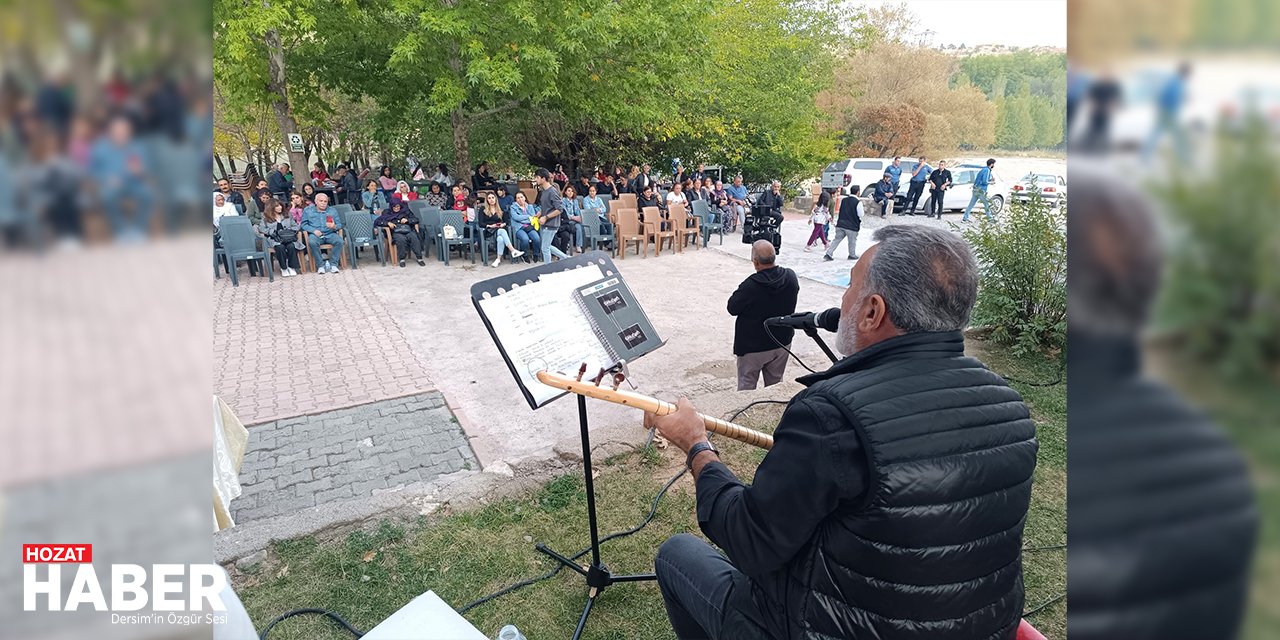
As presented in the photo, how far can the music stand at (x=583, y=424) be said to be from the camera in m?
2.62

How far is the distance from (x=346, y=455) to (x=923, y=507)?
3.88 m

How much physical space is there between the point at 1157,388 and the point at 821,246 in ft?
47.2

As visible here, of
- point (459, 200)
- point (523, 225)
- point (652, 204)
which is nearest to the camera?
point (523, 225)

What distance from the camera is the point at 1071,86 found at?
41 cm

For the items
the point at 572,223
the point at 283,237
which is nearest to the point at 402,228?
the point at 283,237

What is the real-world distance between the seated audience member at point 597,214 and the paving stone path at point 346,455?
7331 mm

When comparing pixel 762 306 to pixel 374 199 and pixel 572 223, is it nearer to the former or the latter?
pixel 572 223

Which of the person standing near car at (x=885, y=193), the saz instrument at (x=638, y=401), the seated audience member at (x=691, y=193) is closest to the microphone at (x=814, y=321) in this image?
the saz instrument at (x=638, y=401)

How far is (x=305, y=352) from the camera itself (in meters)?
6.73

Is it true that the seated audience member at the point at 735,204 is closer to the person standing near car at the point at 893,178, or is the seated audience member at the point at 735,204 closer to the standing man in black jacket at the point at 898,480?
the person standing near car at the point at 893,178

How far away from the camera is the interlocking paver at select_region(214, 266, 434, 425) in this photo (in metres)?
5.52

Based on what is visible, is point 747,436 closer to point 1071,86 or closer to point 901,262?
point 901,262

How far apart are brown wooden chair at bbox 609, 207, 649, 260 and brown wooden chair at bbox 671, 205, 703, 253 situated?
2.20 feet

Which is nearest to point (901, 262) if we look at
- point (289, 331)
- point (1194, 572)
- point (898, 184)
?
point (1194, 572)
